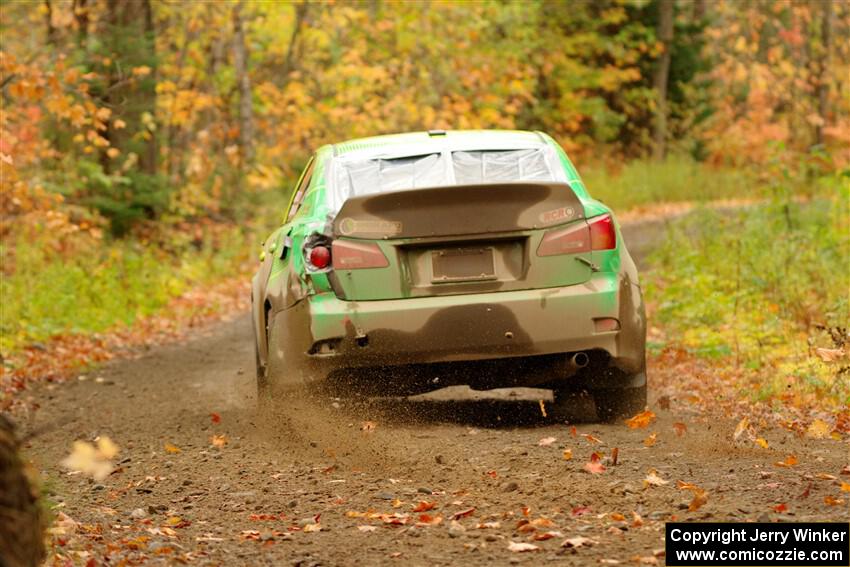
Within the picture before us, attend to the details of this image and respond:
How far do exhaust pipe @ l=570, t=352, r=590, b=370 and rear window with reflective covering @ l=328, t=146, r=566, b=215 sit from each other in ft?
3.58

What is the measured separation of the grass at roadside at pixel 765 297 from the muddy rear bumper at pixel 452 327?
5.13 ft

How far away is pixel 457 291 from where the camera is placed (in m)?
7.35

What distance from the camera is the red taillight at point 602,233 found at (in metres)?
7.53

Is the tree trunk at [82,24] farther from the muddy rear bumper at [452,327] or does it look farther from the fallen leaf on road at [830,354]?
the fallen leaf on road at [830,354]

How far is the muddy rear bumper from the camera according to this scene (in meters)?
7.31

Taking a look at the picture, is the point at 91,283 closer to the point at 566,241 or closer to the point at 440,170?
the point at 440,170

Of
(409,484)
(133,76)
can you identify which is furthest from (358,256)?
(133,76)

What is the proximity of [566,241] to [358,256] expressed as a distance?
1.15 meters

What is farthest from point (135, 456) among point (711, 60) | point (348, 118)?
point (711, 60)

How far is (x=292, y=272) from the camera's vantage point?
7645 mm

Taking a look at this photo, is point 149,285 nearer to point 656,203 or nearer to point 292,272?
point 292,272

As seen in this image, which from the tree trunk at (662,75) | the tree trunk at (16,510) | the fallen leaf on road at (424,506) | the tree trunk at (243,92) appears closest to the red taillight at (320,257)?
the fallen leaf on road at (424,506)

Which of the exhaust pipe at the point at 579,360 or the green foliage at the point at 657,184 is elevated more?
the exhaust pipe at the point at 579,360

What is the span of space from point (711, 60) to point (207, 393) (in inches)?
1269
